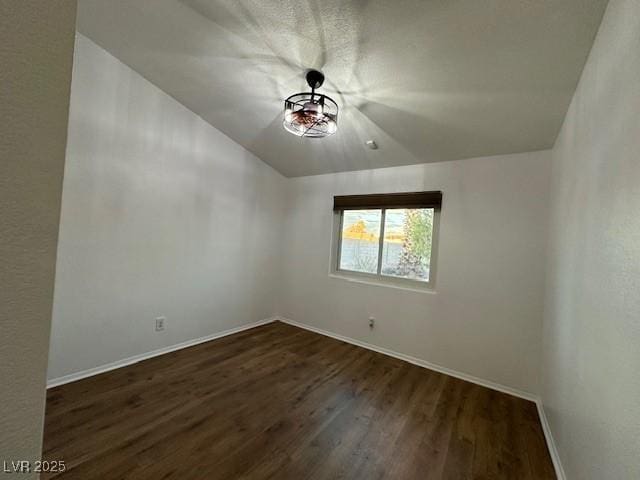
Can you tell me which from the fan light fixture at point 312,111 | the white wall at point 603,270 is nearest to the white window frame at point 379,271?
the white wall at point 603,270

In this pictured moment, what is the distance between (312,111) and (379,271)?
2.07 m

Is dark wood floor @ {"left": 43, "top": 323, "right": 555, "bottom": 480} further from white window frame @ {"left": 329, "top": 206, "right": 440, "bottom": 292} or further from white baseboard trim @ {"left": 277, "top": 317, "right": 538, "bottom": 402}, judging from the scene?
white window frame @ {"left": 329, "top": 206, "right": 440, "bottom": 292}

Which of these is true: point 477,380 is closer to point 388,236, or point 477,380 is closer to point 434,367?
point 434,367

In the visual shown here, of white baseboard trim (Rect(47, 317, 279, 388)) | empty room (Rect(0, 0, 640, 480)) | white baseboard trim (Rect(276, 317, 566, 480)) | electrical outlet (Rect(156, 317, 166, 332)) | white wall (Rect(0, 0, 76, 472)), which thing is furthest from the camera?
electrical outlet (Rect(156, 317, 166, 332))

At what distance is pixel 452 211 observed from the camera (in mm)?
2727

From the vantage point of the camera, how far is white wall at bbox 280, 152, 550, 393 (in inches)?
90.9

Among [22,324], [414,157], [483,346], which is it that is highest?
[414,157]

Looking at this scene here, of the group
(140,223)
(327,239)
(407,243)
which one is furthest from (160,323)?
(407,243)

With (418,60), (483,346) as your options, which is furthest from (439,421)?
(418,60)

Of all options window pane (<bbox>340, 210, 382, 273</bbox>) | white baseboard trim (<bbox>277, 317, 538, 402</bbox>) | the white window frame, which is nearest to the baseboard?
white baseboard trim (<bbox>277, 317, 538, 402</bbox>)

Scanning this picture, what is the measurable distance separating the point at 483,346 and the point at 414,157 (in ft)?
6.48

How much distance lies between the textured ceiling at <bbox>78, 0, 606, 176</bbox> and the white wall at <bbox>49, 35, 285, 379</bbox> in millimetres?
380

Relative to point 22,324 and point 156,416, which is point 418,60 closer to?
point 22,324

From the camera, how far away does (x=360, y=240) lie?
348cm
